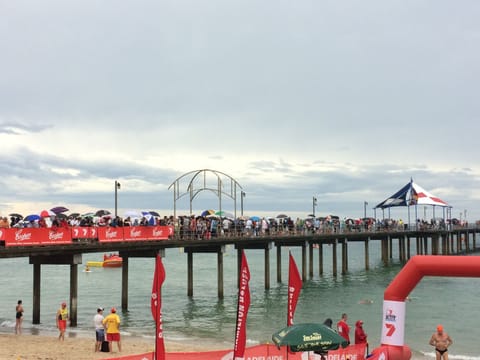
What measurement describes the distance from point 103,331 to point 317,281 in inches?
1292

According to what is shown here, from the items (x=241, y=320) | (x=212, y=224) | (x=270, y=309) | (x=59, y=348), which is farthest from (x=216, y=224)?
(x=241, y=320)

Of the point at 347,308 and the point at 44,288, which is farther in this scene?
the point at 44,288

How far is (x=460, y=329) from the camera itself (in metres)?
27.3

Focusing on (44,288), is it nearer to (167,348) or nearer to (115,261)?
(115,261)

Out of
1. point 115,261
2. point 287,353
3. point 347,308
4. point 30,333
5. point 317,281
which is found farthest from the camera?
point 115,261

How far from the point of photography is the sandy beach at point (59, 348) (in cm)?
1677

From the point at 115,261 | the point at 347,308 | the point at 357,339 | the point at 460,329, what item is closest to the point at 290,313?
the point at 357,339

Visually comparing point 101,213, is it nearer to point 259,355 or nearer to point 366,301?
point 366,301

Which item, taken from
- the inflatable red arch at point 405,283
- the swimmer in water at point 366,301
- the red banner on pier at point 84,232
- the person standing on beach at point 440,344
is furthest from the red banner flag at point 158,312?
the swimmer in water at point 366,301

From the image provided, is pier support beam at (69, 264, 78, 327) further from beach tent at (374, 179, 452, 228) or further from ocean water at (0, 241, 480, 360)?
beach tent at (374, 179, 452, 228)

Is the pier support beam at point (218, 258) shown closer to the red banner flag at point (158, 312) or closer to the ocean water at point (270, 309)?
the ocean water at point (270, 309)

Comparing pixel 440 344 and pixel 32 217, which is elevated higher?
pixel 32 217

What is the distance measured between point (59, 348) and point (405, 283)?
11.2m

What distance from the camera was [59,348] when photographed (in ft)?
59.9
